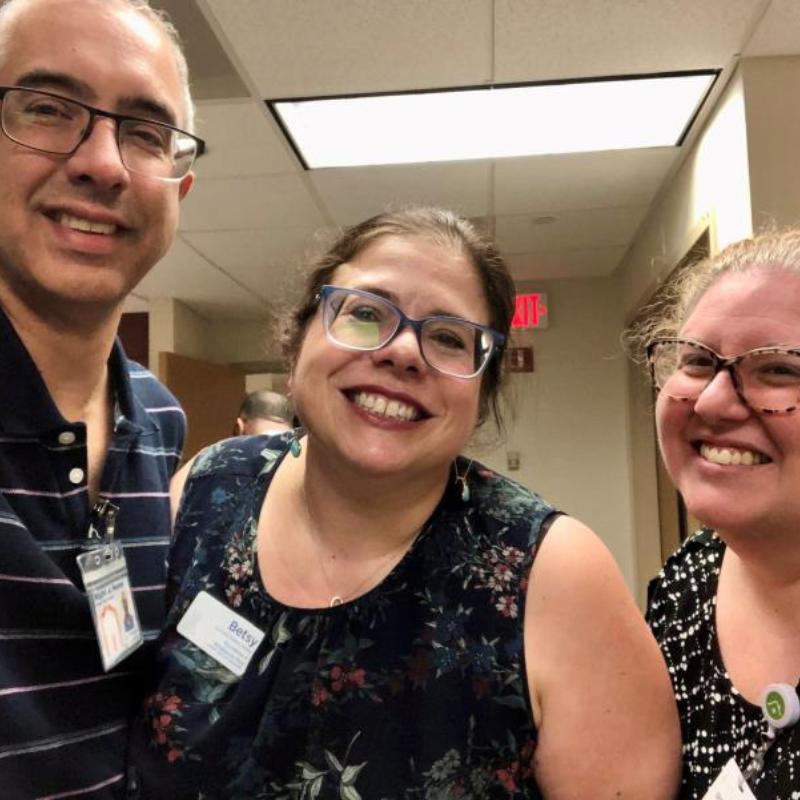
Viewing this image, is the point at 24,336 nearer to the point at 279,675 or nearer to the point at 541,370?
the point at 279,675

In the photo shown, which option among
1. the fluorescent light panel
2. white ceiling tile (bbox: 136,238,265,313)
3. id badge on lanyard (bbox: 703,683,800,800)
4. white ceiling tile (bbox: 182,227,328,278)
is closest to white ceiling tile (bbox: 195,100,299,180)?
the fluorescent light panel

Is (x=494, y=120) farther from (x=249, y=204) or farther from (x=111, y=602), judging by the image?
(x=111, y=602)

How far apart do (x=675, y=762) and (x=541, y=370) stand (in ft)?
14.7

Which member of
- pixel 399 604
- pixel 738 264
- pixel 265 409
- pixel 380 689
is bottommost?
pixel 380 689

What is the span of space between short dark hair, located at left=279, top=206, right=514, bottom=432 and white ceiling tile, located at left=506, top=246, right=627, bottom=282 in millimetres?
3377

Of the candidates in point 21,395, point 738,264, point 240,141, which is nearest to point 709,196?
point 240,141

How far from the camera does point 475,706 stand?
Result: 37.9 inches

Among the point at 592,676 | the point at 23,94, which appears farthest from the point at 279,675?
the point at 23,94

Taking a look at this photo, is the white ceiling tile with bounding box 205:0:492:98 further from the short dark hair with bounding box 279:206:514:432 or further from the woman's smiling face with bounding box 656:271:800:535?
the woman's smiling face with bounding box 656:271:800:535

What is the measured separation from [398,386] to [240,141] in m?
2.33

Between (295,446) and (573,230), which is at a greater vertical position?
(573,230)

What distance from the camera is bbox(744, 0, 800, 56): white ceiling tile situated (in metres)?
2.23

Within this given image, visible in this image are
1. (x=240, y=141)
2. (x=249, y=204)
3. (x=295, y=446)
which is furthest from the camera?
(x=249, y=204)

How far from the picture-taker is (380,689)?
98 centimetres
